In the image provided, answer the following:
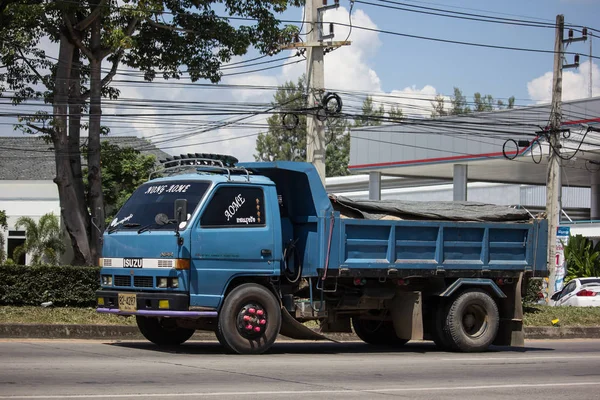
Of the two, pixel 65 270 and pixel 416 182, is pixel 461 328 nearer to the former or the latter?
pixel 65 270

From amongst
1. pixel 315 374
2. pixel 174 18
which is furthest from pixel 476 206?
pixel 174 18

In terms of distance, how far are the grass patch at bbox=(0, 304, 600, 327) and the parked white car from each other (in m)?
6.93

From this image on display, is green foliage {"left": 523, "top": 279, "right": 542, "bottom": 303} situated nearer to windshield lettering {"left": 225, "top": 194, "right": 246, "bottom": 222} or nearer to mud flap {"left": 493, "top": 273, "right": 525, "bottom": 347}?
mud flap {"left": 493, "top": 273, "right": 525, "bottom": 347}

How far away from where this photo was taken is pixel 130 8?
21.1m

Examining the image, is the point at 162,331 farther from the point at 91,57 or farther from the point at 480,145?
the point at 480,145

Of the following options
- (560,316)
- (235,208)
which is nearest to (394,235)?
(235,208)

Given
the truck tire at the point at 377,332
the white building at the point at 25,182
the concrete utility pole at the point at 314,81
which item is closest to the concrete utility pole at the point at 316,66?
the concrete utility pole at the point at 314,81

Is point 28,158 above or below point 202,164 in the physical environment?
above

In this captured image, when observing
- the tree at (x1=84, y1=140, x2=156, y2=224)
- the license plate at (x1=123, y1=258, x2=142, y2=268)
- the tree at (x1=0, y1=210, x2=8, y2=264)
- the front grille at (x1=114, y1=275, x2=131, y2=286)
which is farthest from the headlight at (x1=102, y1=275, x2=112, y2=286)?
the tree at (x1=0, y1=210, x2=8, y2=264)

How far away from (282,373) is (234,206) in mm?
2854

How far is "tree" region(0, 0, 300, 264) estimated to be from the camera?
2255 cm

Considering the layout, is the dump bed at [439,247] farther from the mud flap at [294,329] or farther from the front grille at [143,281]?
the front grille at [143,281]

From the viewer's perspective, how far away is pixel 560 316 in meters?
19.7

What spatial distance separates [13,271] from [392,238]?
8686 millimetres
